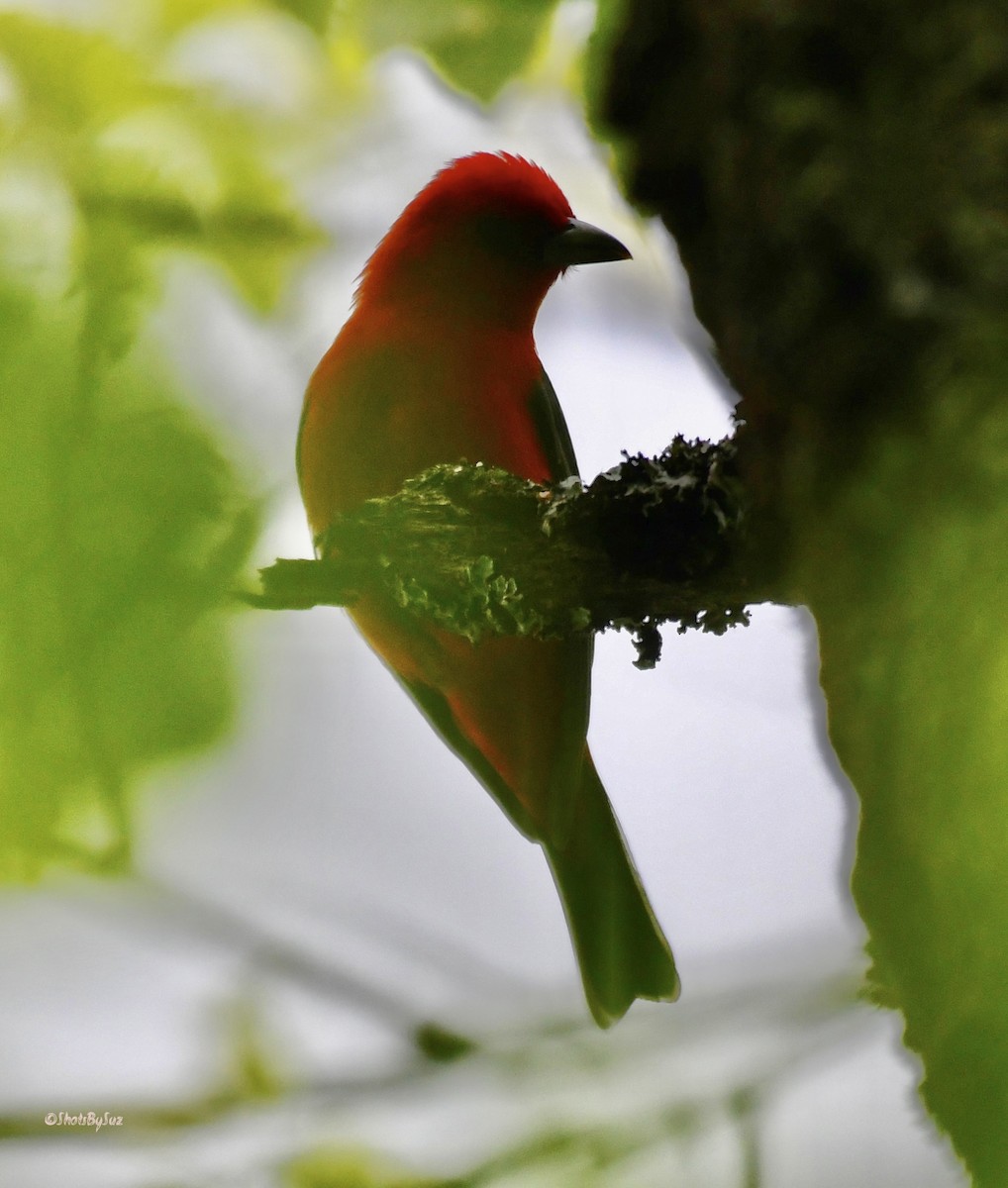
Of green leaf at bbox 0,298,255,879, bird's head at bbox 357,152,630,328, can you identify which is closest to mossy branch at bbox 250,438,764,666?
green leaf at bbox 0,298,255,879

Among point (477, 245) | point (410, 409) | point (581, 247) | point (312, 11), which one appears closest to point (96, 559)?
point (312, 11)

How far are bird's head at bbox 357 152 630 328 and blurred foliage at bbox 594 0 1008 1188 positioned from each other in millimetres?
1219

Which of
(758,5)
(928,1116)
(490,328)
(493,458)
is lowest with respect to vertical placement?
(928,1116)

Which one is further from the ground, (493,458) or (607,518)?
(493,458)

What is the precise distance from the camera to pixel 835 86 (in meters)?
0.68

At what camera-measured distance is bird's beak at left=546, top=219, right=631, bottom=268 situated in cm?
179

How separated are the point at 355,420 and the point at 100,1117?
41.4 inches

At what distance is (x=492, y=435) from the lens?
1856mm

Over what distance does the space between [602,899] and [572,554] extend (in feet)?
2.98

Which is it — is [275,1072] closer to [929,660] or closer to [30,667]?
[30,667]

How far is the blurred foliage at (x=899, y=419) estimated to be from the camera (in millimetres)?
534

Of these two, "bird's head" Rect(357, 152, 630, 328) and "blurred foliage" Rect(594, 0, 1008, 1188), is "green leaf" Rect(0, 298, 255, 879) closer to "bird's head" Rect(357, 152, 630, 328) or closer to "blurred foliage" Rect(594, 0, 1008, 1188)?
"blurred foliage" Rect(594, 0, 1008, 1188)

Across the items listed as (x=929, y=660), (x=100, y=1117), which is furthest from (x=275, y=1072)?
(x=929, y=660)

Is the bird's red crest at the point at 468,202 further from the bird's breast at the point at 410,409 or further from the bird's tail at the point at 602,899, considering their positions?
the bird's tail at the point at 602,899
